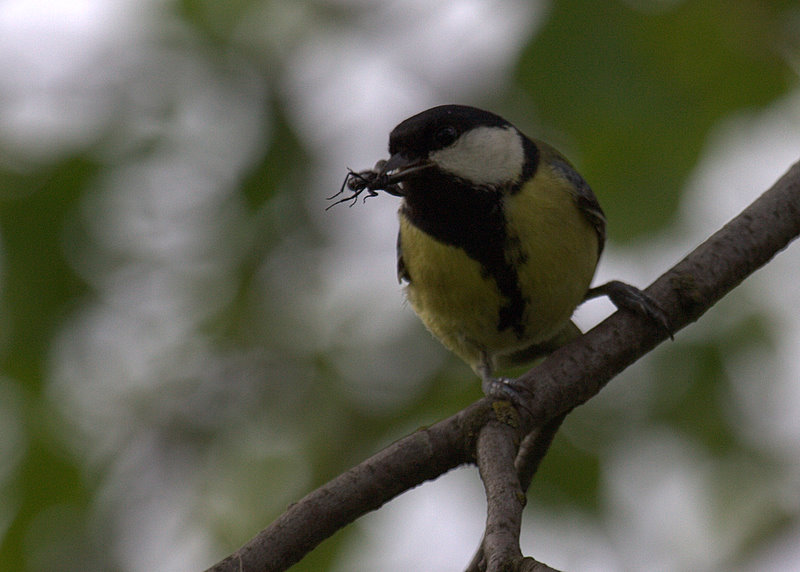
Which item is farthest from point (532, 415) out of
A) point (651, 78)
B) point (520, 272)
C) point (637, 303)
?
point (651, 78)

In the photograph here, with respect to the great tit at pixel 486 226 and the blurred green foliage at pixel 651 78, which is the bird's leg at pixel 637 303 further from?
the blurred green foliage at pixel 651 78

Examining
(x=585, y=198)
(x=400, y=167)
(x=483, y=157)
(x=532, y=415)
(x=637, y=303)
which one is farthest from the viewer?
Answer: (x=585, y=198)

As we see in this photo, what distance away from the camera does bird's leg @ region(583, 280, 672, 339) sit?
2361mm

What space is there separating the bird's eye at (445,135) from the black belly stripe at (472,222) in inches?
4.1

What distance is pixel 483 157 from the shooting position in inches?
108

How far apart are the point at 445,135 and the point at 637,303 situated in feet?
2.38

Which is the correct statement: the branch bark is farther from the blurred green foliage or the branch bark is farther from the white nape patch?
the white nape patch

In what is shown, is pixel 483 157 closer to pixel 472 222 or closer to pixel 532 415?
pixel 472 222

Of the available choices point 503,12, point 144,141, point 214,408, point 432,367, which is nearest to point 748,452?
point 432,367

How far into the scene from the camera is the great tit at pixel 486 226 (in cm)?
266

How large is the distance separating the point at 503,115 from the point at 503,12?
1.02 feet

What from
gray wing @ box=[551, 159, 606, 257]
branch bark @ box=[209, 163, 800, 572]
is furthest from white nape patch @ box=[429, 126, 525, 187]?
branch bark @ box=[209, 163, 800, 572]

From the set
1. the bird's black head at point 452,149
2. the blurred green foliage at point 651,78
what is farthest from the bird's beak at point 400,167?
the blurred green foliage at point 651,78

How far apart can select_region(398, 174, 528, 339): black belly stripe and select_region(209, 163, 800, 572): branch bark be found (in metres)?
0.36
